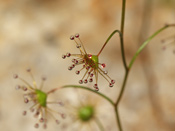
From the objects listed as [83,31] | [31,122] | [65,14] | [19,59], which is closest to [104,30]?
[83,31]

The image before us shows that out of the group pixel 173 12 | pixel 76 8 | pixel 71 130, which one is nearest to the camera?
pixel 71 130

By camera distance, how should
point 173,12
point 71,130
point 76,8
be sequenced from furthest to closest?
point 76,8
point 173,12
point 71,130

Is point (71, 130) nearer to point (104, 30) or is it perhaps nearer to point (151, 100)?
point (151, 100)

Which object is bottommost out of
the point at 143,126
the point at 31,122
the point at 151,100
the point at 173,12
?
the point at 31,122

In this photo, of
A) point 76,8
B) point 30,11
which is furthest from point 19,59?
point 76,8

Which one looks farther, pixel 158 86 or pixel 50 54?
pixel 50 54

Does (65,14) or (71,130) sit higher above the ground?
(65,14)
